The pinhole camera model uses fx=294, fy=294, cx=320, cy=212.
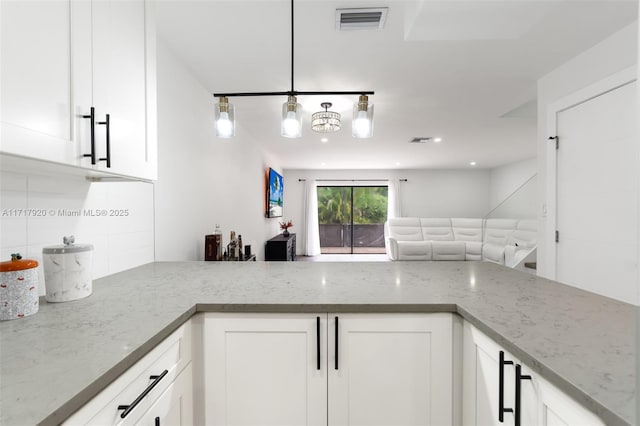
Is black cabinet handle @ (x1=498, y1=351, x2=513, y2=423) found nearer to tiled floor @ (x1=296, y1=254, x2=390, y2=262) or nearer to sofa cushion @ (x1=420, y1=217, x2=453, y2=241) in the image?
sofa cushion @ (x1=420, y1=217, x2=453, y2=241)

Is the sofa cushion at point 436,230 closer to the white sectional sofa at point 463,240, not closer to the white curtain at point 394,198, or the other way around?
the white sectional sofa at point 463,240

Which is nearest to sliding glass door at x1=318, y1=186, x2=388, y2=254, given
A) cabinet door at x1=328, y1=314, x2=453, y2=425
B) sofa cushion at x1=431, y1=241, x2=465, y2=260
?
sofa cushion at x1=431, y1=241, x2=465, y2=260

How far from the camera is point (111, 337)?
75 cm

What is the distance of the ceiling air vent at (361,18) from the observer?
5.34 feet

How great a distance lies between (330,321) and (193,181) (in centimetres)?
181

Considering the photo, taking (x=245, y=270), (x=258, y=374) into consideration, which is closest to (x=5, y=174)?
(x=245, y=270)

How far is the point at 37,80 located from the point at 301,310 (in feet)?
3.16

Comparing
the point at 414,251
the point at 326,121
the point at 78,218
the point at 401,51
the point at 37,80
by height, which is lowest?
the point at 414,251

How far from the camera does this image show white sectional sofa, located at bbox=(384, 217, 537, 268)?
193 inches

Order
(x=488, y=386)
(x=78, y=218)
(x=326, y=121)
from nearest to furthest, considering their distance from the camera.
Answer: (x=488, y=386) → (x=78, y=218) → (x=326, y=121)

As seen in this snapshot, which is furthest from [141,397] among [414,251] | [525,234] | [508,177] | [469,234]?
[508,177]

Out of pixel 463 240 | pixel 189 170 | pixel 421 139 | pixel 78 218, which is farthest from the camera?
pixel 463 240

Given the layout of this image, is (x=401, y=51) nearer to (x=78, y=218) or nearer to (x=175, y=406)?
(x=78, y=218)

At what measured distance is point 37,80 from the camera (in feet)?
2.40
